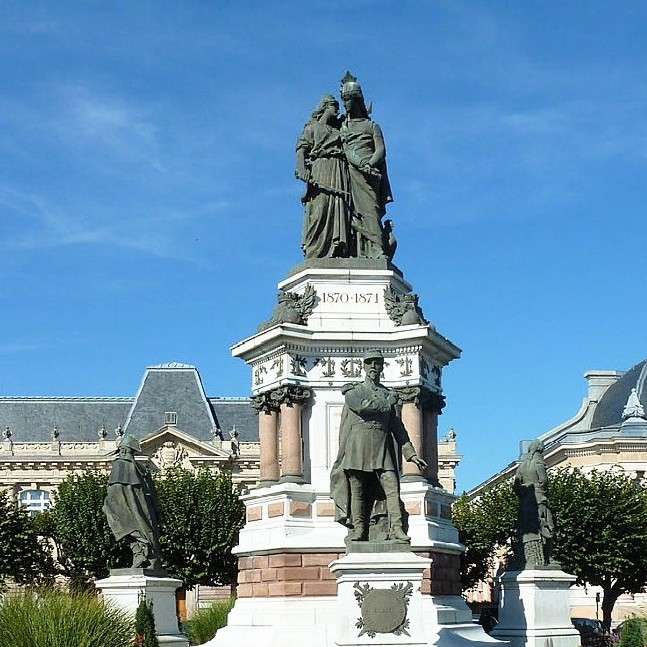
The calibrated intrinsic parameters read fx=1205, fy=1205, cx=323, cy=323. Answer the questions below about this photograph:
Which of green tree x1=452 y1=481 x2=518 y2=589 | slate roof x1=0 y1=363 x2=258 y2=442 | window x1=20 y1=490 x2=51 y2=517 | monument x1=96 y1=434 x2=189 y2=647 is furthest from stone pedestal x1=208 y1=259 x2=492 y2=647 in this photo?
slate roof x1=0 y1=363 x2=258 y2=442

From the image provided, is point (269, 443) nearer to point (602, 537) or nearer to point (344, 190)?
point (344, 190)

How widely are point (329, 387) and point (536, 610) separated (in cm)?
618

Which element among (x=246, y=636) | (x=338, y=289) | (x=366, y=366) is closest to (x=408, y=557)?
(x=366, y=366)

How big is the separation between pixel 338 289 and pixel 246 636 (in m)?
6.28

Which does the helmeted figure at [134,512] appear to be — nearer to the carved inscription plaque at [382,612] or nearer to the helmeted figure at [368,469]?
the helmeted figure at [368,469]

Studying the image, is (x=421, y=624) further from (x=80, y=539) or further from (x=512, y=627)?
(x=80, y=539)

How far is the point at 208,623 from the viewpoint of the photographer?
25.3 metres

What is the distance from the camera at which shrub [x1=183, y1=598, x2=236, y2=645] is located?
2508 centimetres

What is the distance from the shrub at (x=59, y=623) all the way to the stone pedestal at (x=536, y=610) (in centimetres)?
945

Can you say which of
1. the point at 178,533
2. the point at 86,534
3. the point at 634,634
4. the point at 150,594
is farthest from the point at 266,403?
the point at 86,534

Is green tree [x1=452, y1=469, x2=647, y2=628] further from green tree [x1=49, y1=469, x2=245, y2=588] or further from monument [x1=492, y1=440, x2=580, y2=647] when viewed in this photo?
monument [x1=492, y1=440, x2=580, y2=647]

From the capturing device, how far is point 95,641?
14375 mm

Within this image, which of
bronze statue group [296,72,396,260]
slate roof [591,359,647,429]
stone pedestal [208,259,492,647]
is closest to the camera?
stone pedestal [208,259,492,647]

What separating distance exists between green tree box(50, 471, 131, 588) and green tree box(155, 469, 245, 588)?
6.42 ft
